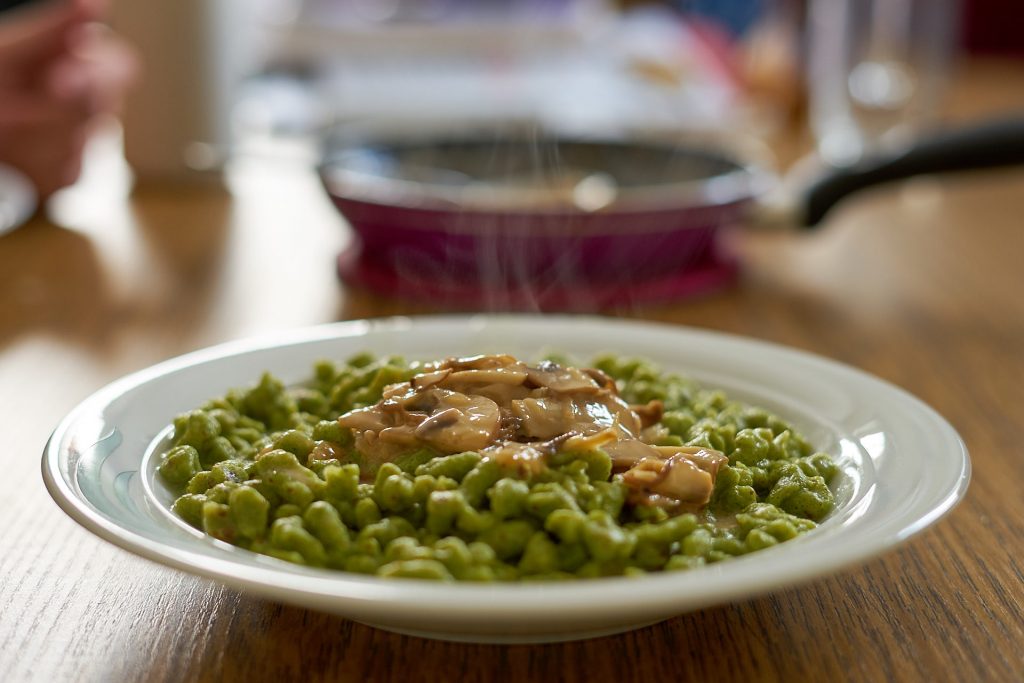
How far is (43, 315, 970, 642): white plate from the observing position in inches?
30.2

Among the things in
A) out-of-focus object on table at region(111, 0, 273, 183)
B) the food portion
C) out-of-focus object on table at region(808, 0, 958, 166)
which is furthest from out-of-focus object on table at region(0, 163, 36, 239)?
out-of-focus object on table at region(808, 0, 958, 166)

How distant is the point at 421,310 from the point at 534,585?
127cm

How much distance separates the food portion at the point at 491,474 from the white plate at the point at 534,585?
1.5 inches

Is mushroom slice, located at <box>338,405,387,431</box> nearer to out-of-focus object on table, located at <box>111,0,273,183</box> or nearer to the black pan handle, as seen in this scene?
the black pan handle

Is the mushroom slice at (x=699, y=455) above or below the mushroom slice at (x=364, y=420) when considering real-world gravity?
below

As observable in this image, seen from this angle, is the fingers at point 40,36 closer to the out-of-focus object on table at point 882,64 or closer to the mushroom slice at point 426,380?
the out-of-focus object on table at point 882,64

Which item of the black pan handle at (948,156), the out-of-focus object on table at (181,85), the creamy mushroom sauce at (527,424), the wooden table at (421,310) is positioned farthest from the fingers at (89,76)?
the creamy mushroom sauce at (527,424)

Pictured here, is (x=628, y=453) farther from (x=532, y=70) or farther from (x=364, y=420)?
(x=532, y=70)

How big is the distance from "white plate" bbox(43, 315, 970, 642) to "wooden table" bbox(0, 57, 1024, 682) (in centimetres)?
9

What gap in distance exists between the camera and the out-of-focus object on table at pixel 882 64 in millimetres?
2895

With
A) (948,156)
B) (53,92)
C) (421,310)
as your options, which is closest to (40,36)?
(53,92)

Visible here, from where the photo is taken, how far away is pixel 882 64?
2975mm

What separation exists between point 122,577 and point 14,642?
0.13 m

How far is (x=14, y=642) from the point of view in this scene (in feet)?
3.10
